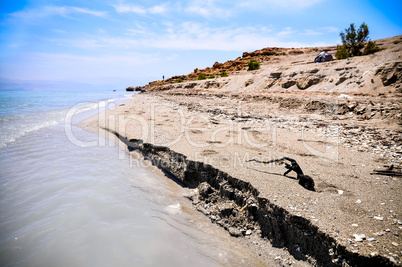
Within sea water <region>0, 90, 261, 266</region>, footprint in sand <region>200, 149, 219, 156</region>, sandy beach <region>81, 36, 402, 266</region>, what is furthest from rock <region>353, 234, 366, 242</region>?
footprint in sand <region>200, 149, 219, 156</region>

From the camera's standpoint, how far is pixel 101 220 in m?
2.54

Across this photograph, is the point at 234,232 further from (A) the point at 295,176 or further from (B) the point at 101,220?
(B) the point at 101,220

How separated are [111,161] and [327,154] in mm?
4641

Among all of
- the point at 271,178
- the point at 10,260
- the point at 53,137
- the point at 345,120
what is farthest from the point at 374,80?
the point at 53,137

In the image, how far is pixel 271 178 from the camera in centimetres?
272

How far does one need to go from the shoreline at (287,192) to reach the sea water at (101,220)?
329 mm

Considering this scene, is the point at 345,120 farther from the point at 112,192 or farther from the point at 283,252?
the point at 112,192

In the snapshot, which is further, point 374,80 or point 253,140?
point 374,80

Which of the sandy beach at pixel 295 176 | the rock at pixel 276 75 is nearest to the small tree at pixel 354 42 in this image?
the rock at pixel 276 75

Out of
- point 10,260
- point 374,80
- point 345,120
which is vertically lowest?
point 10,260

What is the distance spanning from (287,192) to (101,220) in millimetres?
2458

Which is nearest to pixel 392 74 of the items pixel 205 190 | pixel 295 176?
pixel 295 176

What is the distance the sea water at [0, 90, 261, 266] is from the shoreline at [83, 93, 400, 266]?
0.33 m

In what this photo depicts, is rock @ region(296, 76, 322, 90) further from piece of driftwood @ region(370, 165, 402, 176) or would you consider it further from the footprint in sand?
the footprint in sand
